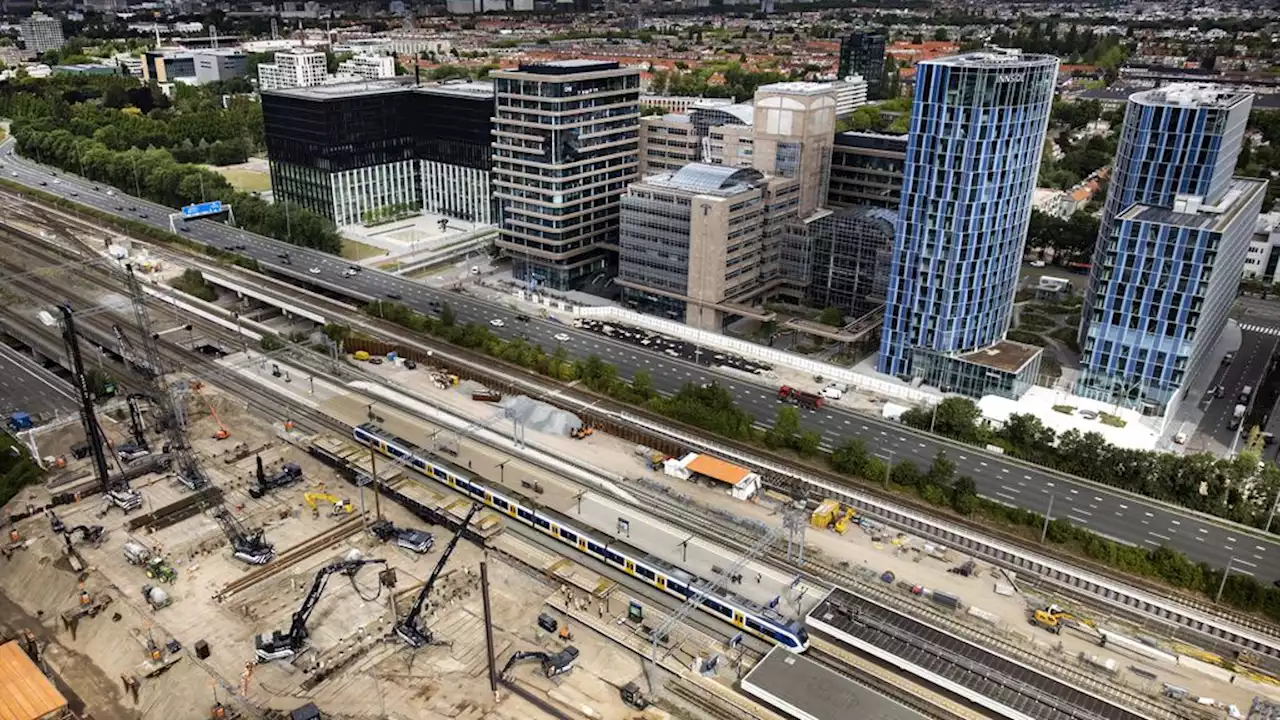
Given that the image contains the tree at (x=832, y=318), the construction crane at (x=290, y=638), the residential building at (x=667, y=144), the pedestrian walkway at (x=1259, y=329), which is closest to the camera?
the construction crane at (x=290, y=638)

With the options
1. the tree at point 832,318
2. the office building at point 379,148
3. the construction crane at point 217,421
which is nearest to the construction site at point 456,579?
the construction crane at point 217,421

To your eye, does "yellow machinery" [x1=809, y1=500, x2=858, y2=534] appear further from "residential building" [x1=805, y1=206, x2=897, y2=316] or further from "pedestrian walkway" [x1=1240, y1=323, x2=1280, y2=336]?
"pedestrian walkway" [x1=1240, y1=323, x2=1280, y2=336]

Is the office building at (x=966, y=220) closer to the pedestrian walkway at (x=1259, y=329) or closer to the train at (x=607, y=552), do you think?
the pedestrian walkway at (x=1259, y=329)

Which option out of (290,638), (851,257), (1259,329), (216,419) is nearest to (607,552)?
(290,638)

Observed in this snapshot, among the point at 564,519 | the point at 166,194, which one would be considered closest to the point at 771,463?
the point at 564,519

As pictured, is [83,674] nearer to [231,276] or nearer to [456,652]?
[456,652]

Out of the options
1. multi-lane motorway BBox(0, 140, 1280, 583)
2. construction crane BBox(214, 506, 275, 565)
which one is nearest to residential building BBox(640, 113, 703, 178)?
multi-lane motorway BBox(0, 140, 1280, 583)
